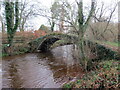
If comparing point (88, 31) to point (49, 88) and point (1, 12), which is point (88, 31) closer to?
point (49, 88)

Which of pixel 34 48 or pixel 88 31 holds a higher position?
pixel 88 31

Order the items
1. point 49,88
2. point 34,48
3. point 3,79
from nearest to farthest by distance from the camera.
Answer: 1. point 49,88
2. point 3,79
3. point 34,48

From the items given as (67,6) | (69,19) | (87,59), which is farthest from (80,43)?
(67,6)

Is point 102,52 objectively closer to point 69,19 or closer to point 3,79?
point 69,19

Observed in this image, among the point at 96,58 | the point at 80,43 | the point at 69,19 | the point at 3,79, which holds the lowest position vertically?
the point at 3,79

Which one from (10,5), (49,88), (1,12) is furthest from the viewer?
(1,12)

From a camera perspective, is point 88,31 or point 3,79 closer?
point 3,79

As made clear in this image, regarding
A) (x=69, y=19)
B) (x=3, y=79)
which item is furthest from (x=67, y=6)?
(x=3, y=79)

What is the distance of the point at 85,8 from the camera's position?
7.00 metres

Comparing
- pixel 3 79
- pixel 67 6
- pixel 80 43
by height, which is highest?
pixel 67 6

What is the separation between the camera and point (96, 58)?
7.12 meters

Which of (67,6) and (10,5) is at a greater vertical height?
(10,5)

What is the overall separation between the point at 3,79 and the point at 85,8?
5.85 m

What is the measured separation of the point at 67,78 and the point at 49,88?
4.09 ft
